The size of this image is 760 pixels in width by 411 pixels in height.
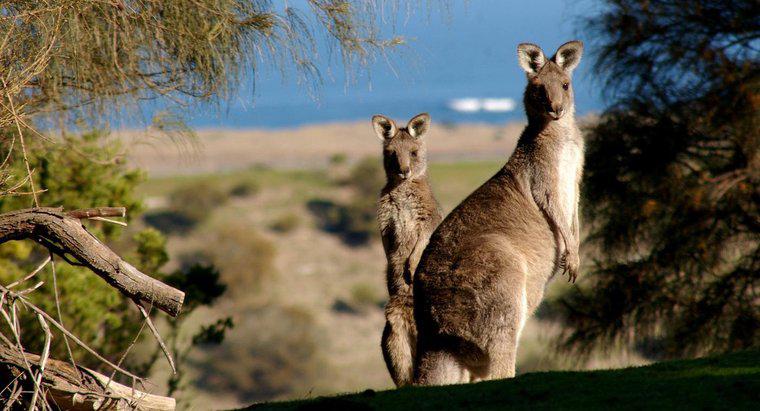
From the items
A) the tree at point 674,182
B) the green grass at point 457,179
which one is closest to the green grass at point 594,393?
the tree at point 674,182

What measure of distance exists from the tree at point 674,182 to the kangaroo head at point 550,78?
17.7 ft

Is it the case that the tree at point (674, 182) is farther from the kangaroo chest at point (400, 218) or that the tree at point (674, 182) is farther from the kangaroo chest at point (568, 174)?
the kangaroo chest at point (400, 218)

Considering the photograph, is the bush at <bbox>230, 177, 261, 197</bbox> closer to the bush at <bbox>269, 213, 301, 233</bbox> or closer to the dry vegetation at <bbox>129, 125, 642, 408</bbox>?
the dry vegetation at <bbox>129, 125, 642, 408</bbox>

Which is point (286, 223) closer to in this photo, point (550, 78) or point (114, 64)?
point (114, 64)

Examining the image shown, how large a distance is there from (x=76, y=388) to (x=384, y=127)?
154 inches

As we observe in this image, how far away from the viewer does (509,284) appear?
7.21 metres

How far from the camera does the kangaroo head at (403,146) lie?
8.86 meters

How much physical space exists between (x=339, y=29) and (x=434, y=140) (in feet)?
282

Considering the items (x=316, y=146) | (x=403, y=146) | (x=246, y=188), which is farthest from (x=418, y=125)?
(x=316, y=146)


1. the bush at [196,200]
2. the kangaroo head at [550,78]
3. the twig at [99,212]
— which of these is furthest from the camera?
the bush at [196,200]

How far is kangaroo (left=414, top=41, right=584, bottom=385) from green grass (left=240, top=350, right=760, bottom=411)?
0.50 m

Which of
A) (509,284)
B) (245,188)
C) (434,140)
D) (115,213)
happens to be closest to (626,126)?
(509,284)

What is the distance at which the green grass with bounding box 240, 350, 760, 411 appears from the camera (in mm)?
5984

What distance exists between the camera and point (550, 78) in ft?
25.9
